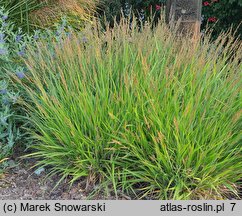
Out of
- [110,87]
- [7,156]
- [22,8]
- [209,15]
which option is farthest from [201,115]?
[209,15]

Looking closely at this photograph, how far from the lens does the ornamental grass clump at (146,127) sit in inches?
106

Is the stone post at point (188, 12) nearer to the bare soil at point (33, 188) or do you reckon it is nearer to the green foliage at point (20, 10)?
the green foliage at point (20, 10)

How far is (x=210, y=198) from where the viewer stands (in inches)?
107

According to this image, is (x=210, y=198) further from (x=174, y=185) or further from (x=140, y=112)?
(x=140, y=112)

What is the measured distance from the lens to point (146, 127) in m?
2.82

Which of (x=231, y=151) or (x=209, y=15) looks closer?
(x=231, y=151)

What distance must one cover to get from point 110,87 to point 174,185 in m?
0.83

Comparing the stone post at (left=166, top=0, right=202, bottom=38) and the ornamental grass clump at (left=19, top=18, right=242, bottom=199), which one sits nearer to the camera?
the ornamental grass clump at (left=19, top=18, right=242, bottom=199)

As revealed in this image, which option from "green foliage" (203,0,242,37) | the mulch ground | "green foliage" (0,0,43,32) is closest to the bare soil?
the mulch ground

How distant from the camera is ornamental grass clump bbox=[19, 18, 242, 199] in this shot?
268cm

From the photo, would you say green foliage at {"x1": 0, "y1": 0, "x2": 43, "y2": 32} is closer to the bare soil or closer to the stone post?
the stone post

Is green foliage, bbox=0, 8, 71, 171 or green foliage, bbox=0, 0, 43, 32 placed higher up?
green foliage, bbox=0, 0, 43, 32

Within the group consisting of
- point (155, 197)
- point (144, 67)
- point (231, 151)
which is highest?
point (144, 67)

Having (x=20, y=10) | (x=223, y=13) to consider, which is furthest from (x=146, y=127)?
(x=223, y=13)
